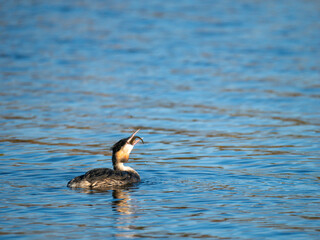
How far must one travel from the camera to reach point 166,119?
16516 mm

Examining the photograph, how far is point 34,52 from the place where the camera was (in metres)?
26.7

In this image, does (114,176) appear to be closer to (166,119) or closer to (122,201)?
(122,201)

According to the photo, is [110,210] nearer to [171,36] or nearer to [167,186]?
[167,186]

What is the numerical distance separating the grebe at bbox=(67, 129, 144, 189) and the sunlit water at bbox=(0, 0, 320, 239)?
10.8 inches

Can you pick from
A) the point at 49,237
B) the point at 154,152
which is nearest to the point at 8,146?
the point at 154,152

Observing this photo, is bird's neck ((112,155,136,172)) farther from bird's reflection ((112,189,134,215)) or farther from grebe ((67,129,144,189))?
bird's reflection ((112,189,134,215))

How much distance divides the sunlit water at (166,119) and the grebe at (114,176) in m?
0.27

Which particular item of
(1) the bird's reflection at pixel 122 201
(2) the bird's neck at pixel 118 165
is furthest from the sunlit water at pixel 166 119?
(2) the bird's neck at pixel 118 165

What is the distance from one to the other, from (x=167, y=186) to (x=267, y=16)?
77.7 feet

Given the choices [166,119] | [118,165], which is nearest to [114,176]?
[118,165]

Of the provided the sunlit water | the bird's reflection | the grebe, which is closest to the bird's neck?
the grebe

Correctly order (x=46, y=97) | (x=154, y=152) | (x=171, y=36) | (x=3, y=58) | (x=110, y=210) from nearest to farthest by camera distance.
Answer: (x=110, y=210)
(x=154, y=152)
(x=46, y=97)
(x=3, y=58)
(x=171, y=36)

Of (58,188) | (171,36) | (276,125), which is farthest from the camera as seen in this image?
(171,36)

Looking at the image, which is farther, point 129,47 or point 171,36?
point 171,36
